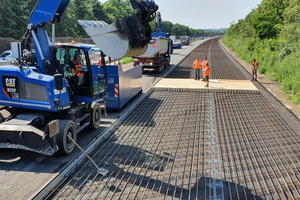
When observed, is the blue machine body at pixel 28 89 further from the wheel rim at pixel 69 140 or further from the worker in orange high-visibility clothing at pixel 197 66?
the worker in orange high-visibility clothing at pixel 197 66

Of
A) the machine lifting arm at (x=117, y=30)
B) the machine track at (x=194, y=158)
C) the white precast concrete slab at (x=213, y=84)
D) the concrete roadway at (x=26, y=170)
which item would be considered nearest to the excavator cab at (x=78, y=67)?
the machine lifting arm at (x=117, y=30)

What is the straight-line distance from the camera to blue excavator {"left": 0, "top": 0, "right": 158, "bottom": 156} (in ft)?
20.1

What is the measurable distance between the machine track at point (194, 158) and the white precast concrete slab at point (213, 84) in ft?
14.5

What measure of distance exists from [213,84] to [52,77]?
11529mm

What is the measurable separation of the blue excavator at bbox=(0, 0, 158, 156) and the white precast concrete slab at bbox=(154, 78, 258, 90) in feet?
27.3

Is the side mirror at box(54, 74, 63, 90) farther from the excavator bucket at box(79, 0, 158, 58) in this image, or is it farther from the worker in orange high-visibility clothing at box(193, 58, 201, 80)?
the worker in orange high-visibility clothing at box(193, 58, 201, 80)

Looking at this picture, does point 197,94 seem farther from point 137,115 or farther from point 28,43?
point 28,43

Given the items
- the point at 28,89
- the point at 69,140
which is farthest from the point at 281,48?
the point at 28,89

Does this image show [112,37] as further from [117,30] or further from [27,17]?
[27,17]

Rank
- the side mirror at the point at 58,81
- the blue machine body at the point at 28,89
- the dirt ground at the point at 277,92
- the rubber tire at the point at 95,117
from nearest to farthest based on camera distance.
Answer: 1. the side mirror at the point at 58,81
2. the blue machine body at the point at 28,89
3. the rubber tire at the point at 95,117
4. the dirt ground at the point at 277,92

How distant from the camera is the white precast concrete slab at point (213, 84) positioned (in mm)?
15477

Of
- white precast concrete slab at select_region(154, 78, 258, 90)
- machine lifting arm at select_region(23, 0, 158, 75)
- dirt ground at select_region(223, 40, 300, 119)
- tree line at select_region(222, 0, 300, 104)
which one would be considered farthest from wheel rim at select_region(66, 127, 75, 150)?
tree line at select_region(222, 0, 300, 104)

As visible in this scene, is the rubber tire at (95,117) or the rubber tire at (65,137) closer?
the rubber tire at (65,137)

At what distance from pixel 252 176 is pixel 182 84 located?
10813 mm
